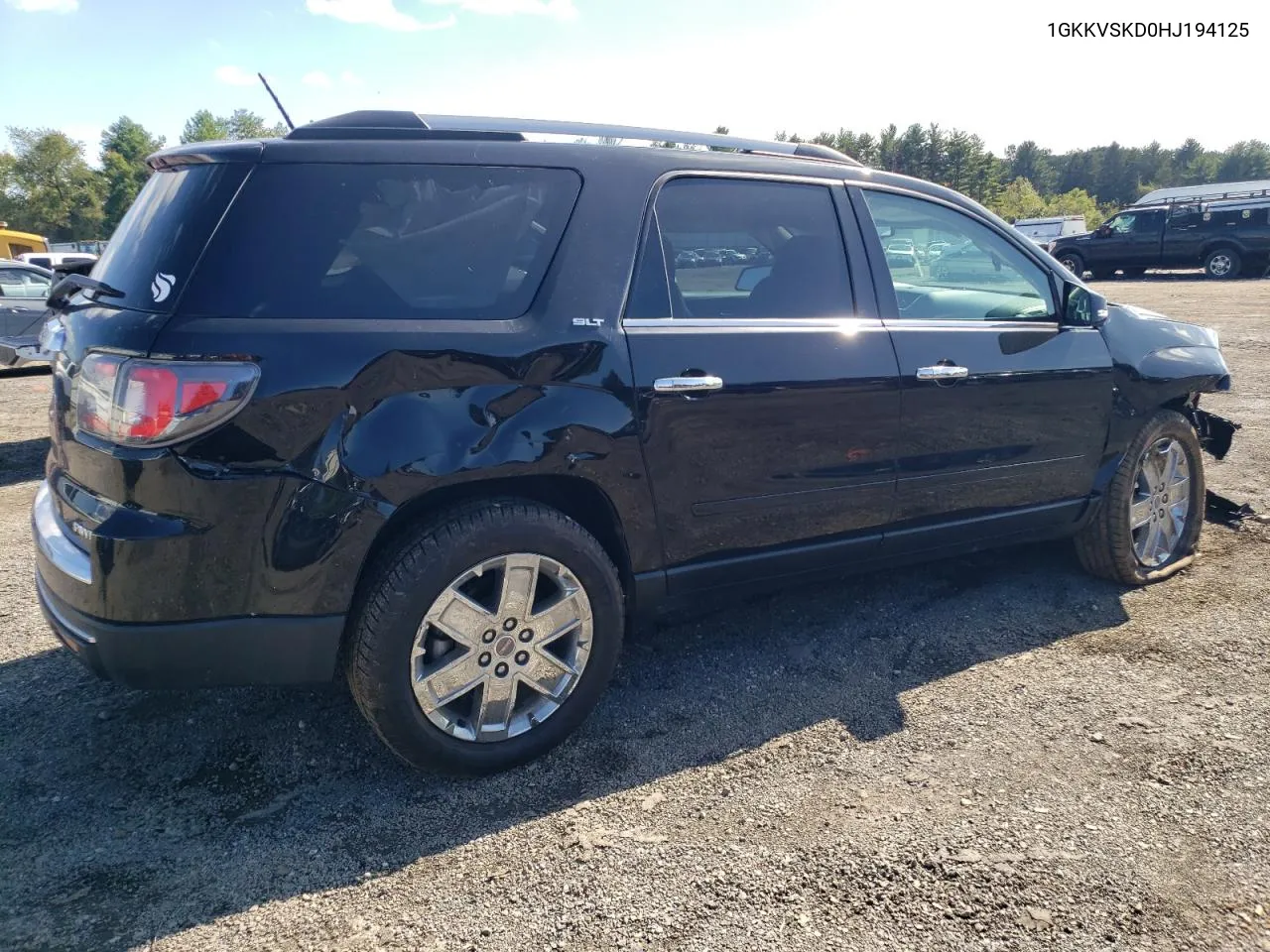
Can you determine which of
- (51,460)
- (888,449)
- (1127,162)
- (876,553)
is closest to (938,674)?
(876,553)

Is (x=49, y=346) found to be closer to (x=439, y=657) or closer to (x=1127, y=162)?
(x=439, y=657)

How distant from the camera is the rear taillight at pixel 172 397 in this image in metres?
2.26

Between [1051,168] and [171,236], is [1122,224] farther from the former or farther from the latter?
[1051,168]

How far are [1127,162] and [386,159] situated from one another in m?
146

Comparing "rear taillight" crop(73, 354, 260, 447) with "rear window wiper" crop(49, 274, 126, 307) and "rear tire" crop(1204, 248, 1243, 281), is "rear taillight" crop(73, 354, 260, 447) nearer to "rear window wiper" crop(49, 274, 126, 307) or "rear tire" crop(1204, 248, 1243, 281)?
"rear window wiper" crop(49, 274, 126, 307)

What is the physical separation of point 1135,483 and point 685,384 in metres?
2.44

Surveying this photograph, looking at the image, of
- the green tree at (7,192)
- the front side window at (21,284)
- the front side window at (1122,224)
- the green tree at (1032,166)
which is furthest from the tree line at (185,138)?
the front side window at (21,284)

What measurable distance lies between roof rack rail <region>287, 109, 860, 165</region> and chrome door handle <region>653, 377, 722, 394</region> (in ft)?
2.71

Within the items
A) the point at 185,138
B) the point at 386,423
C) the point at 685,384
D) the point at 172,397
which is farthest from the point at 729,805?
the point at 185,138

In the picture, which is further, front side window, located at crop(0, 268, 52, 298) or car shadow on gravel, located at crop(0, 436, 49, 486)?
front side window, located at crop(0, 268, 52, 298)

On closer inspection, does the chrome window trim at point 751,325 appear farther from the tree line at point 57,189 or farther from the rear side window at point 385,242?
the tree line at point 57,189

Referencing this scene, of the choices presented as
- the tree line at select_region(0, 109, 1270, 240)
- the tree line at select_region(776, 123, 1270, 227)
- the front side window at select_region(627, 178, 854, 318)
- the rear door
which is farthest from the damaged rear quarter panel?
the tree line at select_region(776, 123, 1270, 227)

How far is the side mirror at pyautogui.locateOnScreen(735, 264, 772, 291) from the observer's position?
3.14 m

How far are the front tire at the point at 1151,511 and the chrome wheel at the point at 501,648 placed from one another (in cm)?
258
